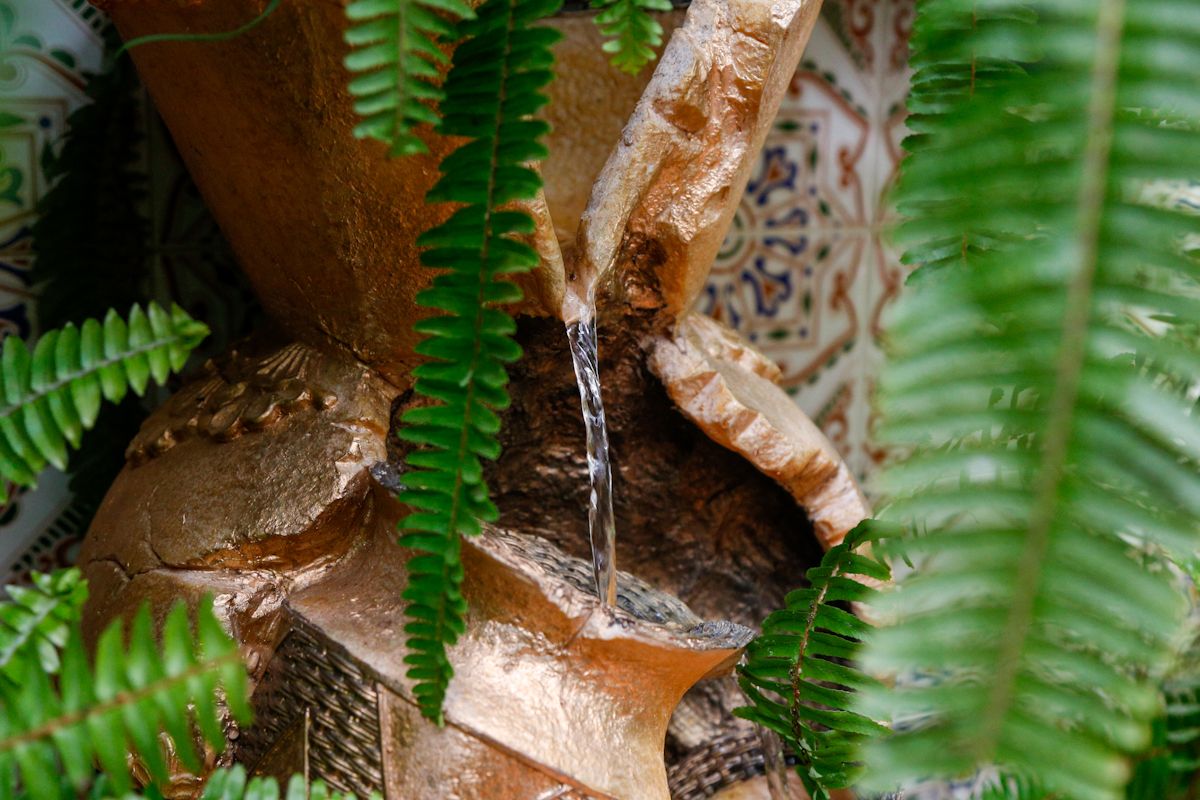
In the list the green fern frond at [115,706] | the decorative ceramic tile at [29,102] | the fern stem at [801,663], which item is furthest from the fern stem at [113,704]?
the decorative ceramic tile at [29,102]

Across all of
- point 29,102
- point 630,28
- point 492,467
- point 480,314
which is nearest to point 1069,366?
point 480,314

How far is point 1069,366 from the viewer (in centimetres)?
36

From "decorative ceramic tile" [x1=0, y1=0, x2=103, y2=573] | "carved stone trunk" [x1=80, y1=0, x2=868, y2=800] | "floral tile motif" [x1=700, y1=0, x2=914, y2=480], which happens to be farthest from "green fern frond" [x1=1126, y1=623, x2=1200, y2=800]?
"decorative ceramic tile" [x1=0, y1=0, x2=103, y2=573]

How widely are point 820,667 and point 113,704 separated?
543mm

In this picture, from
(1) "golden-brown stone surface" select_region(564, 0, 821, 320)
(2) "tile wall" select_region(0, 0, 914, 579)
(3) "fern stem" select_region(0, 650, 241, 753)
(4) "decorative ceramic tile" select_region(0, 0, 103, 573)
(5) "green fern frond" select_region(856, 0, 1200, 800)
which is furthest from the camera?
(2) "tile wall" select_region(0, 0, 914, 579)

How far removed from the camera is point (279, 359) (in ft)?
3.43

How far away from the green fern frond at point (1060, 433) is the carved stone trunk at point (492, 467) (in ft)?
1.61

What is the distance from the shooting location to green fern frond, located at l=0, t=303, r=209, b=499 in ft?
2.15

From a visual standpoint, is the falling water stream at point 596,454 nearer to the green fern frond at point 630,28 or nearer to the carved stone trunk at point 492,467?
the carved stone trunk at point 492,467

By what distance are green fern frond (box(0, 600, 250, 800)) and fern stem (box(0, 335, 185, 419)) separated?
0.18 meters

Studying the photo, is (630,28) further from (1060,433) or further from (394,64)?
(1060,433)

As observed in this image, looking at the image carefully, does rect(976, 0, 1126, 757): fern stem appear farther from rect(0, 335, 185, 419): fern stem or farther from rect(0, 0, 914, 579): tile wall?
rect(0, 0, 914, 579): tile wall

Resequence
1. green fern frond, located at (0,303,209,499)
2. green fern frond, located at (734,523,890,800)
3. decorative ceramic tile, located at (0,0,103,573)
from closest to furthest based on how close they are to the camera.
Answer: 1. green fern frond, located at (0,303,209,499)
2. green fern frond, located at (734,523,890,800)
3. decorative ceramic tile, located at (0,0,103,573)

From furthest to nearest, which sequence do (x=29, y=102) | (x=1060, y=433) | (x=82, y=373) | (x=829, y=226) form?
(x=829, y=226) → (x=29, y=102) → (x=82, y=373) → (x=1060, y=433)
